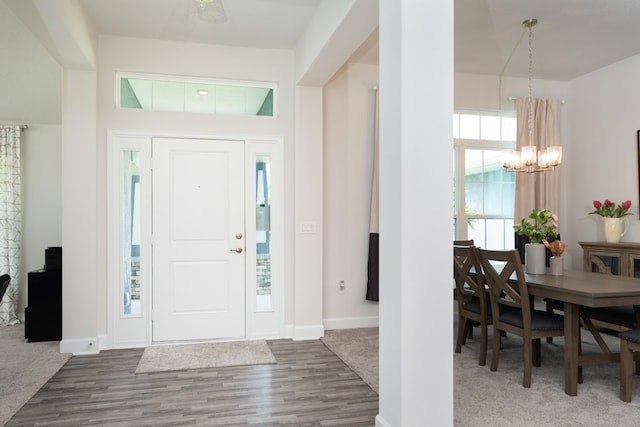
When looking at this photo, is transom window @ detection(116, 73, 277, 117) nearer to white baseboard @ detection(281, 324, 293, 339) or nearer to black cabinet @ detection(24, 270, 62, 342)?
black cabinet @ detection(24, 270, 62, 342)

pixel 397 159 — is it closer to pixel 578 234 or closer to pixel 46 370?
pixel 46 370

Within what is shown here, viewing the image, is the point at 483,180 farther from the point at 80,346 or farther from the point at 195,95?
the point at 80,346

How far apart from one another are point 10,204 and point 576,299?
5894 millimetres

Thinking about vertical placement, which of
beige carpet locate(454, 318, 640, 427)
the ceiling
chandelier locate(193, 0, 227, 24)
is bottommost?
beige carpet locate(454, 318, 640, 427)

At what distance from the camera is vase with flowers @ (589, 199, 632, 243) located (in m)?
4.88

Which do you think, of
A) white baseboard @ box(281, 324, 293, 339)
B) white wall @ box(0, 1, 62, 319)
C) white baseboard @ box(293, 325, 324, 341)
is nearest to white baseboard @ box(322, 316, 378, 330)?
white baseboard @ box(293, 325, 324, 341)

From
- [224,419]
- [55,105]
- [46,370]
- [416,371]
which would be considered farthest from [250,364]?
[55,105]

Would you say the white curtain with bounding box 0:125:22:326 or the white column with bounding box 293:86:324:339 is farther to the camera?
the white curtain with bounding box 0:125:22:326

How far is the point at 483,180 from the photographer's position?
558cm

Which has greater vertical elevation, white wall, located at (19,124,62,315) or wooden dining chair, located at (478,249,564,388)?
white wall, located at (19,124,62,315)

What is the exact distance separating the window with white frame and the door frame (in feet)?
7.15

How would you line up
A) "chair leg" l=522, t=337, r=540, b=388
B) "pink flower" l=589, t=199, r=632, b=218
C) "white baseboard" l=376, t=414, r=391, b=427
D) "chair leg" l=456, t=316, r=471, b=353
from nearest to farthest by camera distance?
"white baseboard" l=376, t=414, r=391, b=427, "chair leg" l=522, t=337, r=540, b=388, "chair leg" l=456, t=316, r=471, b=353, "pink flower" l=589, t=199, r=632, b=218

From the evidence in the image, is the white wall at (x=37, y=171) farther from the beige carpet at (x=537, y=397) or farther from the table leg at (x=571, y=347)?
the table leg at (x=571, y=347)

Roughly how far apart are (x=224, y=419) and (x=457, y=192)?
3.78 m
